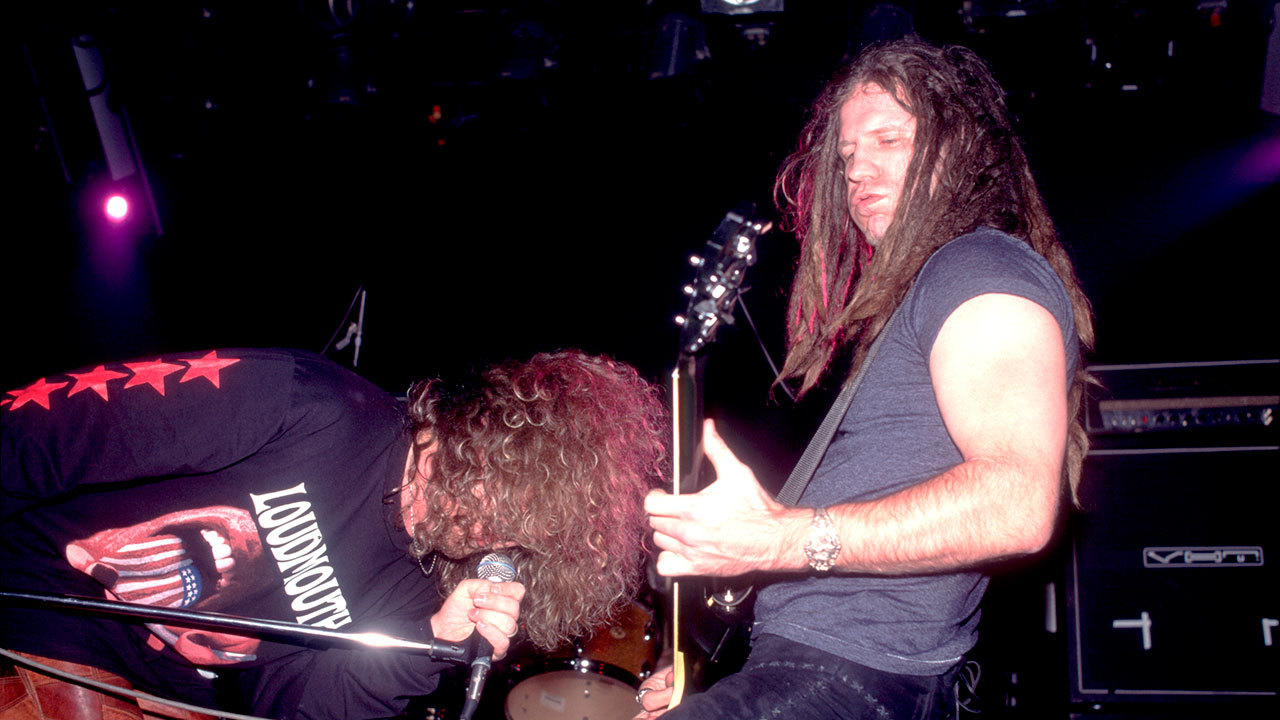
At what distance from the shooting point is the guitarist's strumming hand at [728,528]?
4.18ft

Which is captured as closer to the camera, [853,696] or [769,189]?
[853,696]

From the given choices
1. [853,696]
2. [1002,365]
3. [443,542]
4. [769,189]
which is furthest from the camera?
[769,189]

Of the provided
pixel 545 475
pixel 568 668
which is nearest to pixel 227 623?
pixel 545 475

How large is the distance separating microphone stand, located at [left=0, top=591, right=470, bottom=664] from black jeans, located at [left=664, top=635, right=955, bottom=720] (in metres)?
0.53

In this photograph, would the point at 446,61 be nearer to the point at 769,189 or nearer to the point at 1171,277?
the point at 769,189

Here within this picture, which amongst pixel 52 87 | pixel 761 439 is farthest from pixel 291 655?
pixel 52 87

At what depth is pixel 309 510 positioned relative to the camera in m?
1.67

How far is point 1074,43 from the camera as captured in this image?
310 cm

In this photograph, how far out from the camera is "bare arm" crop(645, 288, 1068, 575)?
115 cm

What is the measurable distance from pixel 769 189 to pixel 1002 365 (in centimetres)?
278

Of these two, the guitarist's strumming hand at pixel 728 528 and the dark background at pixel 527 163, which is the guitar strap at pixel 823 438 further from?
the dark background at pixel 527 163

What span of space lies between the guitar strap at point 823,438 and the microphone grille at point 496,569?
0.68 m

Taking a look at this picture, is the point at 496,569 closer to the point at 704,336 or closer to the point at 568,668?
the point at 704,336

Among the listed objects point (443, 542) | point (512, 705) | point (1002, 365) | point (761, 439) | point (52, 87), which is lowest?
point (512, 705)
